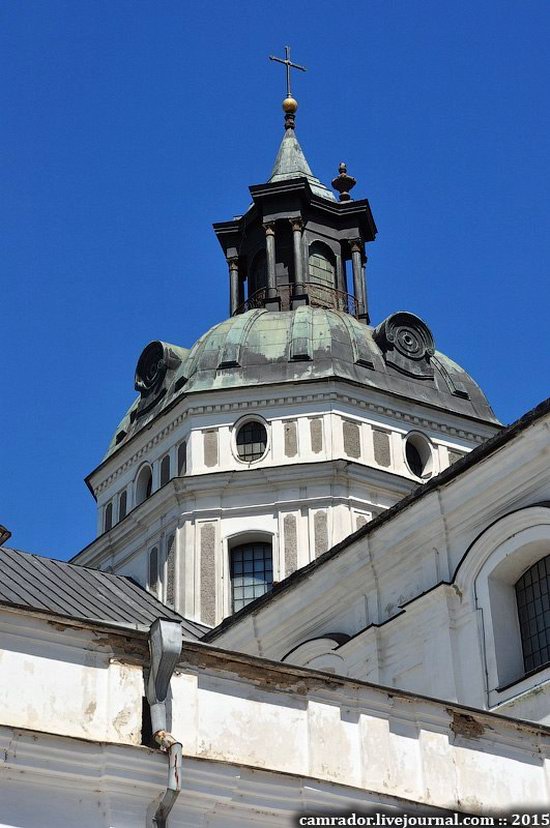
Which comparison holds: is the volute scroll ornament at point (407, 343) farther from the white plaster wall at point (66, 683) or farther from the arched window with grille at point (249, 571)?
the white plaster wall at point (66, 683)

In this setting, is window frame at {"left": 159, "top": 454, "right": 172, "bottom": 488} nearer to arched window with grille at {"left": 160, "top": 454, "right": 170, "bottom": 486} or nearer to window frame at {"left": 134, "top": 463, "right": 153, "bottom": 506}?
arched window with grille at {"left": 160, "top": 454, "right": 170, "bottom": 486}

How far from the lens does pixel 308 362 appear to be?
31469mm

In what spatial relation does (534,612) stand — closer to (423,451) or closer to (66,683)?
(66,683)

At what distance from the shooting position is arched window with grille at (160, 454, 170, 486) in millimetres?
31348

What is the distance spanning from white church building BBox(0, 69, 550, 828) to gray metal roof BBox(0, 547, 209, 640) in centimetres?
9

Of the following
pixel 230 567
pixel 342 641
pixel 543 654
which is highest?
pixel 230 567

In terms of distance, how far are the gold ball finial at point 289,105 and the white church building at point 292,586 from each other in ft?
0.76

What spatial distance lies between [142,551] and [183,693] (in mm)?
19589

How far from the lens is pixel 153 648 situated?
1171 centimetres

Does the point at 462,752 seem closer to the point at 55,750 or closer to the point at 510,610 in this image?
the point at 55,750

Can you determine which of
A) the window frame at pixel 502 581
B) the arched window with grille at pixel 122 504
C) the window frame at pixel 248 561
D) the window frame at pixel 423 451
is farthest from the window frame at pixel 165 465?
the window frame at pixel 502 581

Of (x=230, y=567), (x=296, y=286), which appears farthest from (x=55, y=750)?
(x=296, y=286)

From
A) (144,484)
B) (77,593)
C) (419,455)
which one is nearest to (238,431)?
(144,484)

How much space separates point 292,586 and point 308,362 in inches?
398
